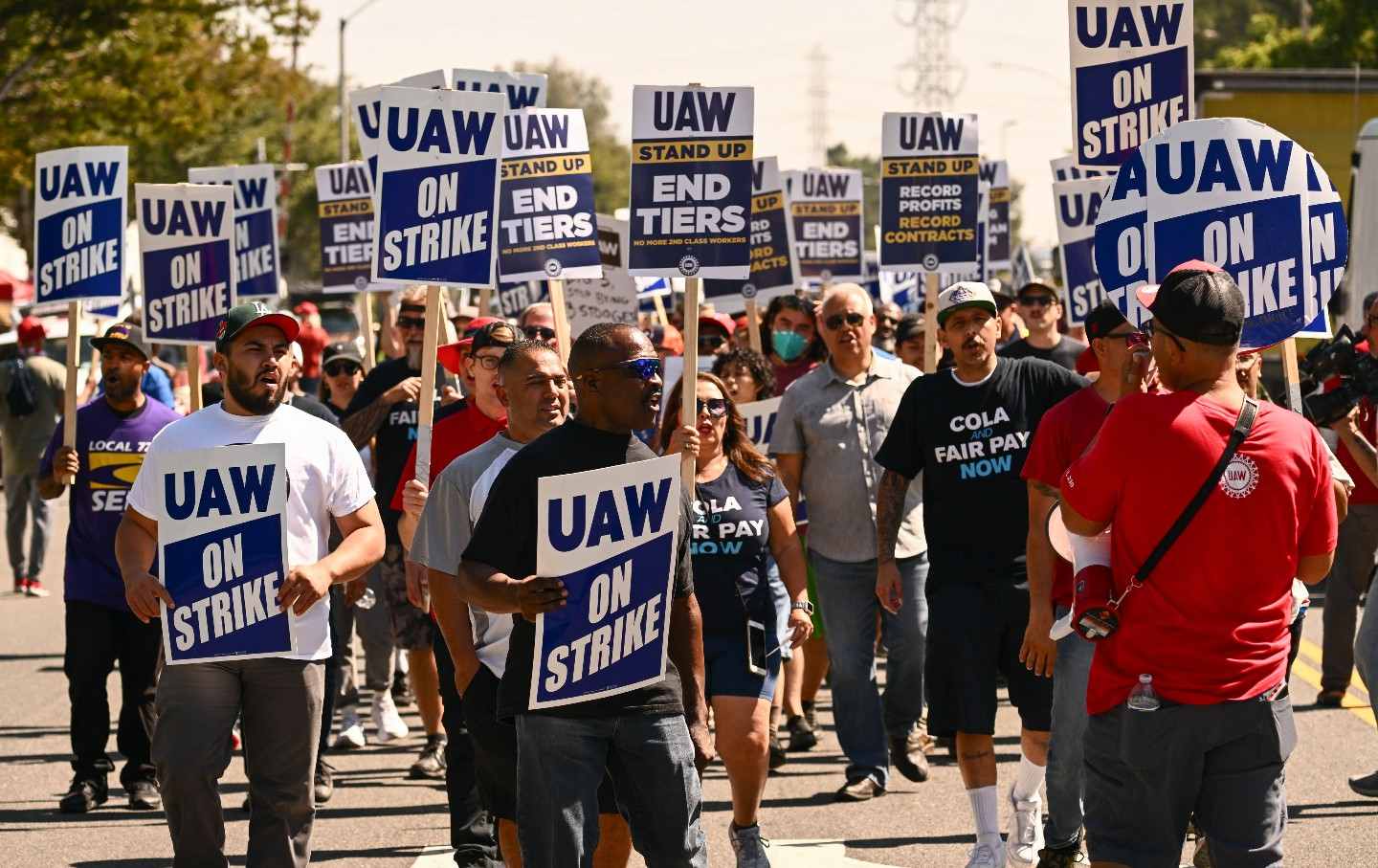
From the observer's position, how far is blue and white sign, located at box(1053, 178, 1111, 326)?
13.1 meters

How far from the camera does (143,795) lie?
30.9ft

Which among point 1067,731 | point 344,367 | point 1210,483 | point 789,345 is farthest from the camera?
point 789,345

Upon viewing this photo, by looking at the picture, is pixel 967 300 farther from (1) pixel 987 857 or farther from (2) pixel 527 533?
(2) pixel 527 533

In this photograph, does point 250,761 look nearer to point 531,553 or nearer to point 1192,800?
point 531,553

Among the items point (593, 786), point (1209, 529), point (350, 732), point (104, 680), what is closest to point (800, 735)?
point (350, 732)

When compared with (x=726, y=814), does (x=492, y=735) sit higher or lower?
higher

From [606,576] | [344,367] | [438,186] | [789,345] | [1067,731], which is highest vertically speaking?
[438,186]

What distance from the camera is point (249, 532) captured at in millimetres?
6480

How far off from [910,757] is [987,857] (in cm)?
174

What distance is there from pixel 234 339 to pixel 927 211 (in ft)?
22.2

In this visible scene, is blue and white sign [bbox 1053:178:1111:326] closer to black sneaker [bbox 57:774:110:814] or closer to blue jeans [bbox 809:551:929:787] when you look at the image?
blue jeans [bbox 809:551:929:787]

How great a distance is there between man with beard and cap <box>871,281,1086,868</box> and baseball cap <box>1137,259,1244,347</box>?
2.84 m

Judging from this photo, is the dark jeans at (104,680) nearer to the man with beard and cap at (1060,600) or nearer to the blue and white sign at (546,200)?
the blue and white sign at (546,200)

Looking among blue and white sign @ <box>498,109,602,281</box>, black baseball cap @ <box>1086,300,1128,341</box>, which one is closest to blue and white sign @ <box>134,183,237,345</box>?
blue and white sign @ <box>498,109,602,281</box>
